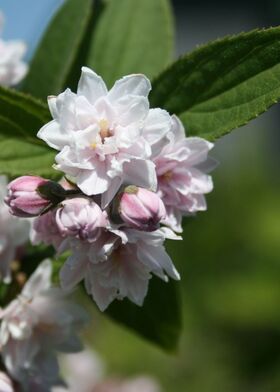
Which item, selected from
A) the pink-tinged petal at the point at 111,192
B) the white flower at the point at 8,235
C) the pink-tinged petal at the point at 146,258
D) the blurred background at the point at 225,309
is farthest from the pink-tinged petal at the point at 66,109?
the blurred background at the point at 225,309

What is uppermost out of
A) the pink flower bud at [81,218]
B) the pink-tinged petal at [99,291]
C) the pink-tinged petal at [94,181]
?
the pink-tinged petal at [94,181]

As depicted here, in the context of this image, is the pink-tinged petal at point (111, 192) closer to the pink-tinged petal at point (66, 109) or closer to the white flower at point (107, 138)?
the white flower at point (107, 138)

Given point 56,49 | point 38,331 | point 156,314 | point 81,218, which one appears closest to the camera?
point 81,218

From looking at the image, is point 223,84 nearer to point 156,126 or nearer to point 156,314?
point 156,126

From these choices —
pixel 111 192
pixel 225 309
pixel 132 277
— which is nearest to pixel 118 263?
pixel 132 277

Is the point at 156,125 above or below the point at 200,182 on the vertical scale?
above

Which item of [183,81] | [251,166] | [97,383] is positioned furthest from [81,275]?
[251,166]
